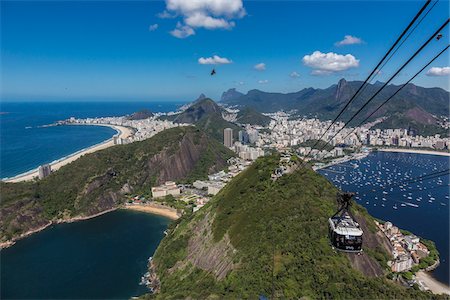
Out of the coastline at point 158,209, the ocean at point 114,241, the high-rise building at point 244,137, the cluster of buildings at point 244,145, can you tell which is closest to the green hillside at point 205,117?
the high-rise building at point 244,137

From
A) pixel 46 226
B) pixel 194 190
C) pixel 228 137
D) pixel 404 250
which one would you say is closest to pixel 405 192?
pixel 404 250

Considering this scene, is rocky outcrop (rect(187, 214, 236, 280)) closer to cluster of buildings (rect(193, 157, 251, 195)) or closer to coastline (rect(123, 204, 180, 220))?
coastline (rect(123, 204, 180, 220))

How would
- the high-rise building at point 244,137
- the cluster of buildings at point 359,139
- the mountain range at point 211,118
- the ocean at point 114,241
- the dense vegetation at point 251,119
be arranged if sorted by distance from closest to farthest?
the ocean at point 114,241 → the cluster of buildings at point 359,139 → the high-rise building at point 244,137 → the mountain range at point 211,118 → the dense vegetation at point 251,119

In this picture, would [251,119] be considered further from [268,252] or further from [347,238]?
[347,238]

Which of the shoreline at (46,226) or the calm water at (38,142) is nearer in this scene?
the shoreline at (46,226)

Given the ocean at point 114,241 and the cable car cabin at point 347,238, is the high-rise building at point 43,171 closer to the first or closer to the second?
the ocean at point 114,241

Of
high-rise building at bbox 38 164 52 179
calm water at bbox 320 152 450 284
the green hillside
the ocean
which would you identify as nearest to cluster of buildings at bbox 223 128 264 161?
the green hillside
